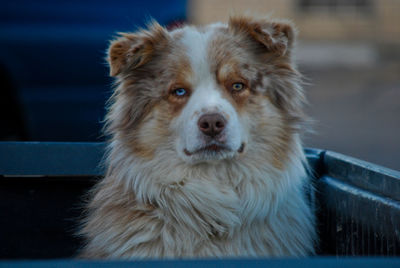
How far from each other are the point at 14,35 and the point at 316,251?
3.46m

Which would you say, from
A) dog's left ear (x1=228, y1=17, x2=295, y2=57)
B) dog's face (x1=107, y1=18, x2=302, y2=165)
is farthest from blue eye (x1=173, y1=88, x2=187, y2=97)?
dog's left ear (x1=228, y1=17, x2=295, y2=57)

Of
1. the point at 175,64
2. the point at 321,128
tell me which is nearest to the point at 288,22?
the point at 175,64

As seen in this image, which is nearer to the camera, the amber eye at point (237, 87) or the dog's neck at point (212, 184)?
the dog's neck at point (212, 184)

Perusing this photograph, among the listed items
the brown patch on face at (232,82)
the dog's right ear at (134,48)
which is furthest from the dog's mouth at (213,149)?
the dog's right ear at (134,48)

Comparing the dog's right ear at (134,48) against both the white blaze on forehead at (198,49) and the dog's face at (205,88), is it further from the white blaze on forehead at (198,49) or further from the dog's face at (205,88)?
the white blaze on forehead at (198,49)

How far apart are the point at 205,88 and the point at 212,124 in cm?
27

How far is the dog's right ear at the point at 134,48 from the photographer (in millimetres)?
3096

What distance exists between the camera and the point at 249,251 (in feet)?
9.29

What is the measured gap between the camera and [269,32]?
124 inches

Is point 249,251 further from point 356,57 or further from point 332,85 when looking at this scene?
point 356,57

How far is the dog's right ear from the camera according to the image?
310 cm

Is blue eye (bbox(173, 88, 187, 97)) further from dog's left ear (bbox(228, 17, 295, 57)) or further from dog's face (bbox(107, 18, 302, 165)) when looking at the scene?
dog's left ear (bbox(228, 17, 295, 57))

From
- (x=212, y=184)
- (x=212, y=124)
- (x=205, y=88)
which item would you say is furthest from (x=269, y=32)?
(x=212, y=184)

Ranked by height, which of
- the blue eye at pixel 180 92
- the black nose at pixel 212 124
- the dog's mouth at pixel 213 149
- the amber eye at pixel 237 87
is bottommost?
the dog's mouth at pixel 213 149
